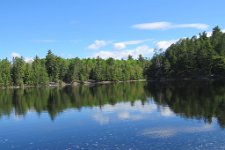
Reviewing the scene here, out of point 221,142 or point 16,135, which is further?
point 16,135

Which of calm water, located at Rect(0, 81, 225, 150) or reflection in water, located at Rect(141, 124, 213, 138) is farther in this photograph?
reflection in water, located at Rect(141, 124, 213, 138)

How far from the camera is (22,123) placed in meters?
56.1

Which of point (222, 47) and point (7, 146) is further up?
point (222, 47)

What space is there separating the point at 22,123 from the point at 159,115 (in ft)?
67.6

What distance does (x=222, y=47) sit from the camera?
594 ft

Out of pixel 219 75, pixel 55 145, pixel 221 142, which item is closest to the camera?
pixel 221 142

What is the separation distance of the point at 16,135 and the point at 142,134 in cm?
1562

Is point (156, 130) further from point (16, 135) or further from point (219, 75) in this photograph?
point (219, 75)

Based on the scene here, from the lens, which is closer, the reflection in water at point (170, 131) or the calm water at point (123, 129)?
the calm water at point (123, 129)

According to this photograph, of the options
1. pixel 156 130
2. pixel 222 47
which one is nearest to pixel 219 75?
pixel 222 47

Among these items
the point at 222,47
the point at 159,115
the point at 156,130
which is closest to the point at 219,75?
the point at 222,47

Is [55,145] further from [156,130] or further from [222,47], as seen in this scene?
[222,47]

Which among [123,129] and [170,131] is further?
[123,129]

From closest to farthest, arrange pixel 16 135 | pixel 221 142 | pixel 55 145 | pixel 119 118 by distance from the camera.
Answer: pixel 221 142
pixel 55 145
pixel 16 135
pixel 119 118
